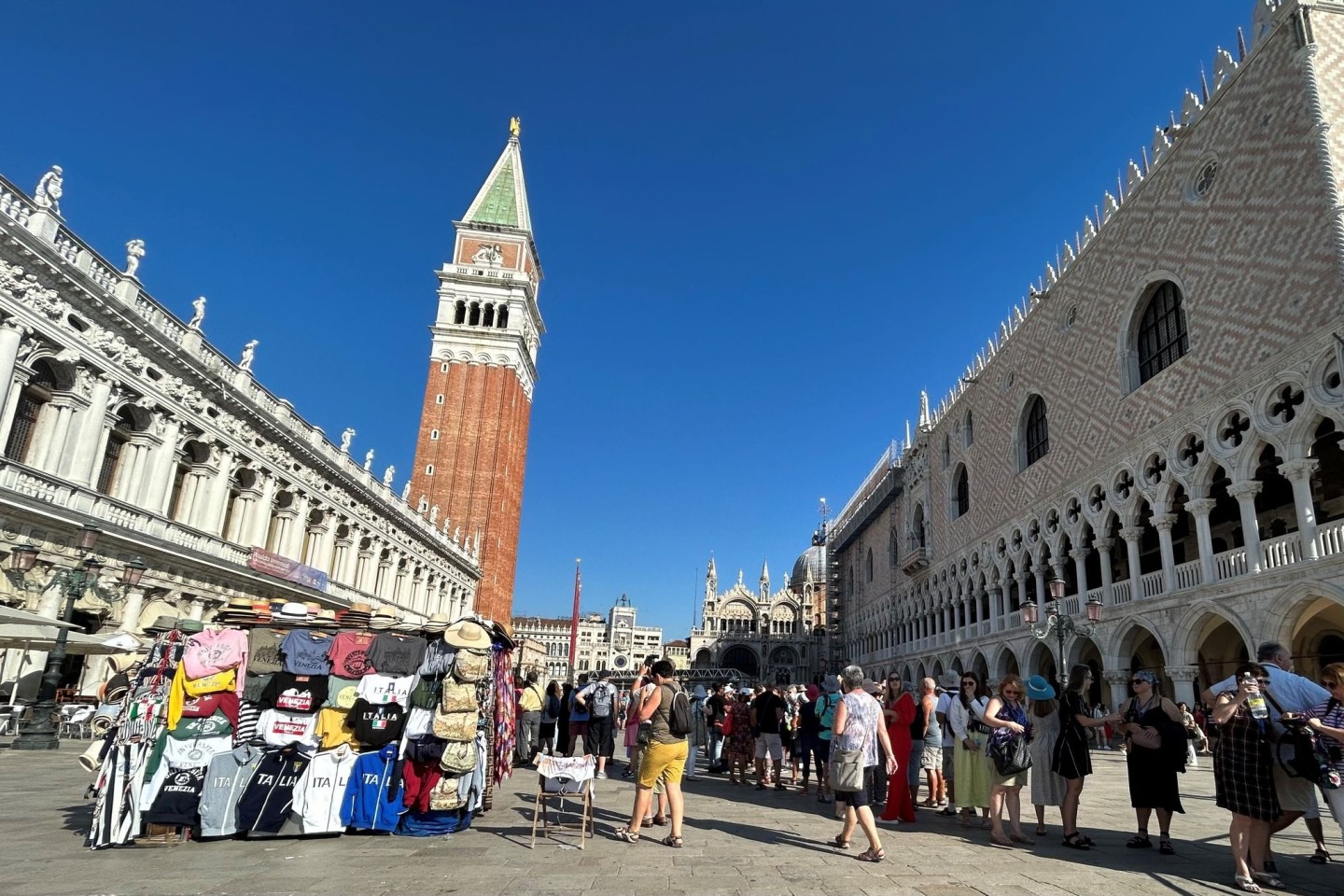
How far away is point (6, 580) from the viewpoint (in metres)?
14.2

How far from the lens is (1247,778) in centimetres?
539

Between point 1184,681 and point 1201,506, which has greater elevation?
point 1201,506

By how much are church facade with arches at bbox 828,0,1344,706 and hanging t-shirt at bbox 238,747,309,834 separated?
1534 cm

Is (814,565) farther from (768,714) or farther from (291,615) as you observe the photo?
(291,615)

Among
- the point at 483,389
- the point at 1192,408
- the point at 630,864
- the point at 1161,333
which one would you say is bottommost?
the point at 630,864

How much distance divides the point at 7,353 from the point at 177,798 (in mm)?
12462

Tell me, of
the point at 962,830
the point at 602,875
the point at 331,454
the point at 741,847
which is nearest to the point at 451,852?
the point at 602,875

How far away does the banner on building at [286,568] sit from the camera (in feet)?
74.8

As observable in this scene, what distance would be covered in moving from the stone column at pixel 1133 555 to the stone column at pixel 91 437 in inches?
1004

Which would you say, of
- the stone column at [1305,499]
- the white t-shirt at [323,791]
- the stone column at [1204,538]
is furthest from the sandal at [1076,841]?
the stone column at [1204,538]

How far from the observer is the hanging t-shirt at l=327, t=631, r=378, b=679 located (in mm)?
6977

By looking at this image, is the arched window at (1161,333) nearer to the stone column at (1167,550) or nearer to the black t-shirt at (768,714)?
the stone column at (1167,550)

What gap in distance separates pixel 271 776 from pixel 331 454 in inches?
976

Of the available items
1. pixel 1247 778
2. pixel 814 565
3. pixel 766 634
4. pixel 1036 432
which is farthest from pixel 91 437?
pixel 814 565
